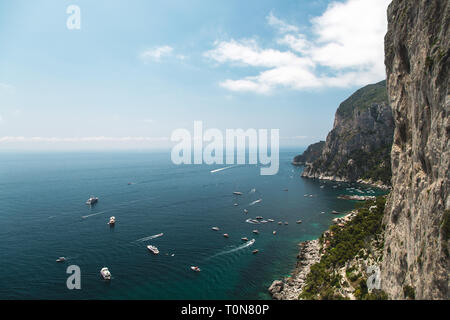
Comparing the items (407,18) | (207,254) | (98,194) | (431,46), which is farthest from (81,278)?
(98,194)

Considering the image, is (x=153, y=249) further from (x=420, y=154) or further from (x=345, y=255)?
(x=420, y=154)

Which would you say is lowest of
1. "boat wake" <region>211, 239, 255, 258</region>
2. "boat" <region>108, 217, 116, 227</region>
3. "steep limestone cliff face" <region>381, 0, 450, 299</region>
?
"boat wake" <region>211, 239, 255, 258</region>

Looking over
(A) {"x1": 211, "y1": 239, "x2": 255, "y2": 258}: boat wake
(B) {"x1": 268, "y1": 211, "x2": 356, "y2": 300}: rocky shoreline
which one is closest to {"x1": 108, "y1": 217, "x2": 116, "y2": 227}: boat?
(A) {"x1": 211, "y1": 239, "x2": 255, "y2": 258}: boat wake

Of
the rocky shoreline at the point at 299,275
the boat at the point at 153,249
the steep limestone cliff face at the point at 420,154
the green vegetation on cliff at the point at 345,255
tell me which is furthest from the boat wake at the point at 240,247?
the steep limestone cliff face at the point at 420,154

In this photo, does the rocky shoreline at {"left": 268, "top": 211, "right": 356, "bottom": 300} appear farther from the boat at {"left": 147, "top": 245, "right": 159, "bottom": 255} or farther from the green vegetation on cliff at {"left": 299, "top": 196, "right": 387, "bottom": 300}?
the boat at {"left": 147, "top": 245, "right": 159, "bottom": 255}

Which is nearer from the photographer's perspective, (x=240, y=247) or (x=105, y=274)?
(x=105, y=274)

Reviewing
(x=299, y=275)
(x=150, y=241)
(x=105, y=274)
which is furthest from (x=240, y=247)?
(x=105, y=274)

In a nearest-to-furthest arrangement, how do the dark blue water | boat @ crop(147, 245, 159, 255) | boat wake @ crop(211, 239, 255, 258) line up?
the dark blue water
boat @ crop(147, 245, 159, 255)
boat wake @ crop(211, 239, 255, 258)
